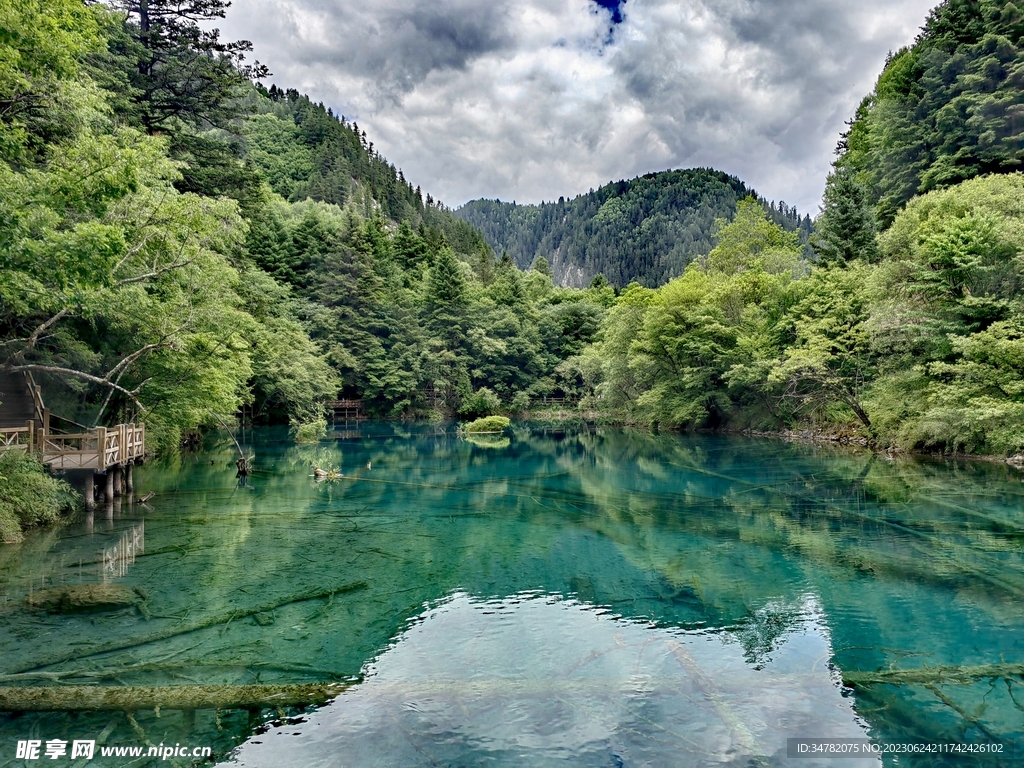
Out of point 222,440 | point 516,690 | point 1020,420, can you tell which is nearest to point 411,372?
point 222,440

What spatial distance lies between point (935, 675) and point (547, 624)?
4499 mm

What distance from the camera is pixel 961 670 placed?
21.6ft

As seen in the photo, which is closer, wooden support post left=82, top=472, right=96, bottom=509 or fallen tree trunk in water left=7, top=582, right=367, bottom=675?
fallen tree trunk in water left=7, top=582, right=367, bottom=675

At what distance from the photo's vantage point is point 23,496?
12.6 meters

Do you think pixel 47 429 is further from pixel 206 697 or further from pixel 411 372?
pixel 411 372

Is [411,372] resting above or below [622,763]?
above

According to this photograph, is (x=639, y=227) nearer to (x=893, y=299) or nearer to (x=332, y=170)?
(x=332, y=170)

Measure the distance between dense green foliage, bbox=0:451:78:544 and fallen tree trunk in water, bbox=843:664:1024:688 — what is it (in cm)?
1475

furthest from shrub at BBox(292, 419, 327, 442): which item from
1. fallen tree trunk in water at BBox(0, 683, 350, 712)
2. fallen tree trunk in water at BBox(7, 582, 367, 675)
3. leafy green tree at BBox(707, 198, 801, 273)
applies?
leafy green tree at BBox(707, 198, 801, 273)

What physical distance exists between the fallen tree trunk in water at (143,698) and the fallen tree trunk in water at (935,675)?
5.85m

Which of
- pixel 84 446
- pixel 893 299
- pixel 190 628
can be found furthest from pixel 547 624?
pixel 893 299

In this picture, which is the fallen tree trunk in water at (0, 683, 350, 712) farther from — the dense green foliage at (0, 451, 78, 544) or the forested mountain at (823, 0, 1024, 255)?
the forested mountain at (823, 0, 1024, 255)

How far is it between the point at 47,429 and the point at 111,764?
1443 cm

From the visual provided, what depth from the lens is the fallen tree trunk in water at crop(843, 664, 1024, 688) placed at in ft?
21.2
